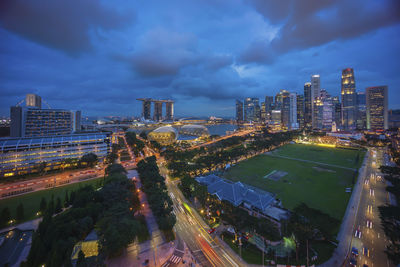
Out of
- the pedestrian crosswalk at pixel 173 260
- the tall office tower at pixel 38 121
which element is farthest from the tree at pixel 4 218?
the tall office tower at pixel 38 121

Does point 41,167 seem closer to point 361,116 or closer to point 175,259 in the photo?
point 175,259

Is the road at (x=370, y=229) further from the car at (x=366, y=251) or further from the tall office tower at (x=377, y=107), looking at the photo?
the tall office tower at (x=377, y=107)

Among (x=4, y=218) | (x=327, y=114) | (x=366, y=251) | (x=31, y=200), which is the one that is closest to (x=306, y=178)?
(x=366, y=251)

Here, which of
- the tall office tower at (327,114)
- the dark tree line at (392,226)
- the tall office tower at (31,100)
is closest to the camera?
the dark tree line at (392,226)

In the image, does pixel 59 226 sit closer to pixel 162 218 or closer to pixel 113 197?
pixel 113 197

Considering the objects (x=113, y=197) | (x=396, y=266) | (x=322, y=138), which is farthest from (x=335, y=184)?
(x=322, y=138)
